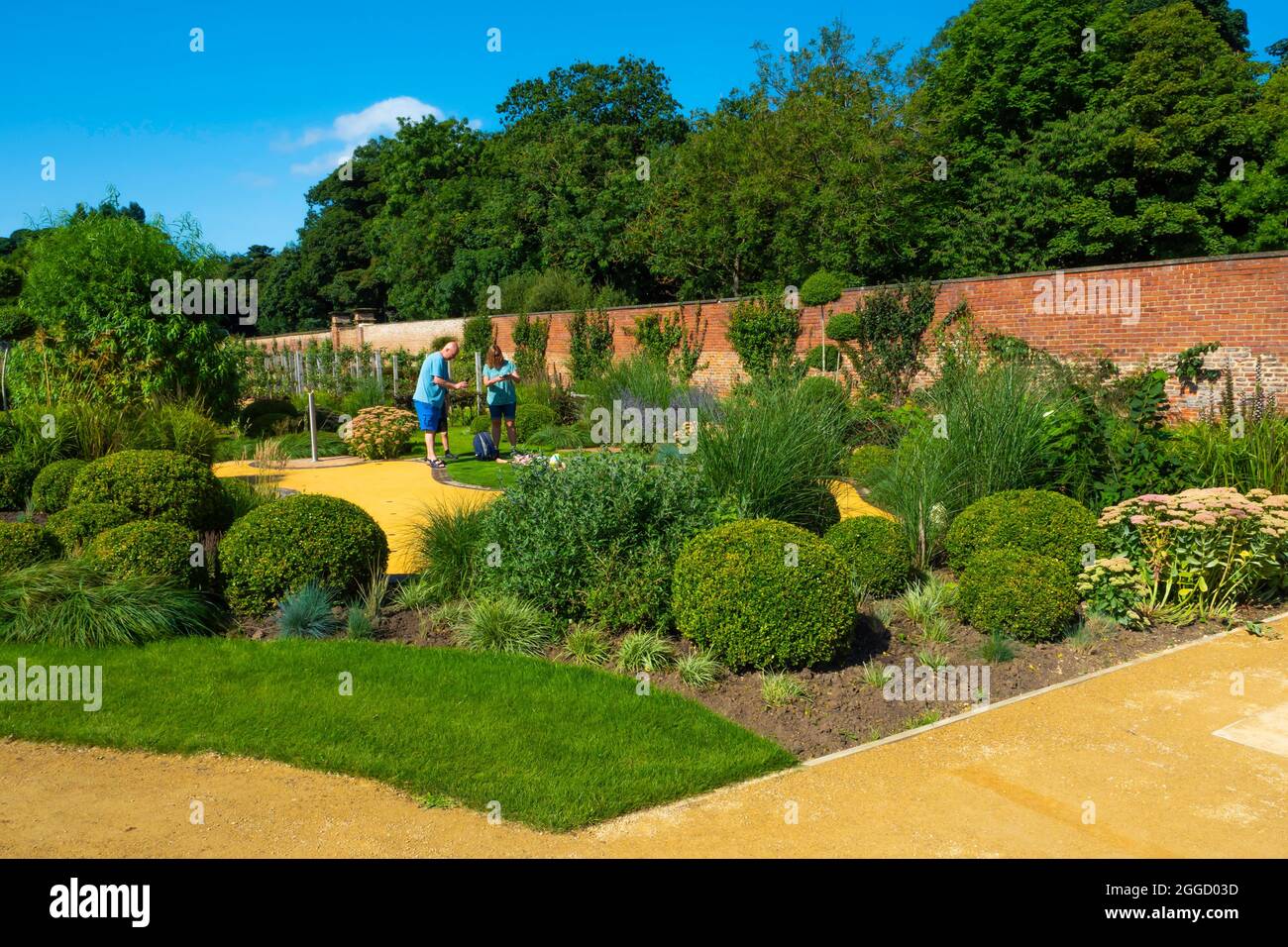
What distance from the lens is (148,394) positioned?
14.6m

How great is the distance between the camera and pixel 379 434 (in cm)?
1516

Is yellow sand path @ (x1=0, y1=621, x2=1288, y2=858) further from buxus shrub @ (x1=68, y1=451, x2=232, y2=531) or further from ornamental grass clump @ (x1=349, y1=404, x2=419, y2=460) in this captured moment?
ornamental grass clump @ (x1=349, y1=404, x2=419, y2=460)

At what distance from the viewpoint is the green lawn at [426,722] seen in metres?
4.15

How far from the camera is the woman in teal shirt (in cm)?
1370

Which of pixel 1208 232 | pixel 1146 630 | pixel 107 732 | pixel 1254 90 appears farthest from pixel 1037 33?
pixel 107 732

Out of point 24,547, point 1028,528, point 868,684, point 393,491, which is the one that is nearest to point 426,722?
point 868,684

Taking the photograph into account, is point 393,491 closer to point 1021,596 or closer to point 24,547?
point 24,547

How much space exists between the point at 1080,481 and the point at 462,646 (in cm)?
550

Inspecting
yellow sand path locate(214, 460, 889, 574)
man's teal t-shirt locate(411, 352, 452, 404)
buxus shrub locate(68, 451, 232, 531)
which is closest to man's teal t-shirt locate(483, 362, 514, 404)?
man's teal t-shirt locate(411, 352, 452, 404)

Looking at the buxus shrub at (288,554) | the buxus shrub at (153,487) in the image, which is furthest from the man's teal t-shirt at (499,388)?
the buxus shrub at (288,554)

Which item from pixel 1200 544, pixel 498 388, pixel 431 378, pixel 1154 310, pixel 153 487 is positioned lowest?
pixel 1200 544

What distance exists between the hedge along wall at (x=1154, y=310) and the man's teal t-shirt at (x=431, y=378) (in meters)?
4.44

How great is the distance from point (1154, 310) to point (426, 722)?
46.3ft

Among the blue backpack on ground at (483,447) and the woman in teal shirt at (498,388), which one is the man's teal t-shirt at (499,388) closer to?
the woman in teal shirt at (498,388)
